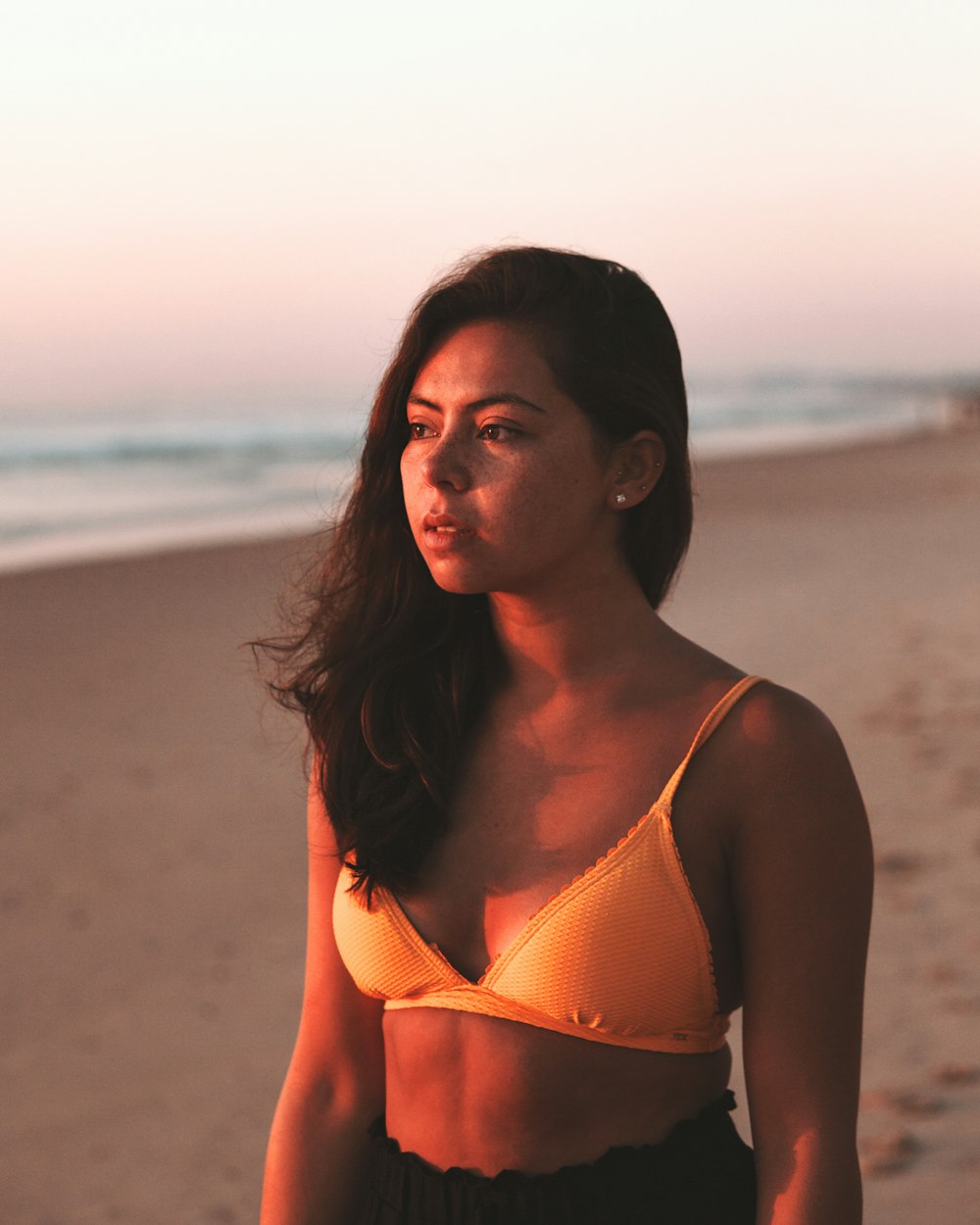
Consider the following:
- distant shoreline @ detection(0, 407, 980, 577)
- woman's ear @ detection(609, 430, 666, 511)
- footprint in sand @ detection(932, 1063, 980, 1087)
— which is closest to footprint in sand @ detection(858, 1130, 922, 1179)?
footprint in sand @ detection(932, 1063, 980, 1087)

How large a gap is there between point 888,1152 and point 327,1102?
2.45 m

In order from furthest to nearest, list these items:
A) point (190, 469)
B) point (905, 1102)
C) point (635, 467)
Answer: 1. point (190, 469)
2. point (905, 1102)
3. point (635, 467)

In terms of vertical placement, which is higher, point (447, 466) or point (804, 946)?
point (447, 466)

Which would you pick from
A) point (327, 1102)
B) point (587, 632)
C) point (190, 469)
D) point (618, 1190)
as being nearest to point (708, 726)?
point (587, 632)

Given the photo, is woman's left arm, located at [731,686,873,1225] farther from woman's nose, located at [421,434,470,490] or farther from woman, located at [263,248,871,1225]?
woman's nose, located at [421,434,470,490]

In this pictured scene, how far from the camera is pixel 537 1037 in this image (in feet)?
6.43

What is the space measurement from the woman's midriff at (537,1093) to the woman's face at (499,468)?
647 mm

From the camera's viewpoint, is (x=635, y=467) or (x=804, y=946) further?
(x=635, y=467)

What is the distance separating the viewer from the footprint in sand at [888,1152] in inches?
158

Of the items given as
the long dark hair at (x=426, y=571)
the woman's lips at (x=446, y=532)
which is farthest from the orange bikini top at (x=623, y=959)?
the woman's lips at (x=446, y=532)

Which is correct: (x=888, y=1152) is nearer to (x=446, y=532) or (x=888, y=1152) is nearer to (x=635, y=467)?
(x=635, y=467)

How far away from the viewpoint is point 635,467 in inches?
83.4

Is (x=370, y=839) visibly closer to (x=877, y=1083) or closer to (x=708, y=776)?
(x=708, y=776)

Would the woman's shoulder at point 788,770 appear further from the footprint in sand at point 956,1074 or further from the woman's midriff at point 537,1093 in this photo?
the footprint in sand at point 956,1074
